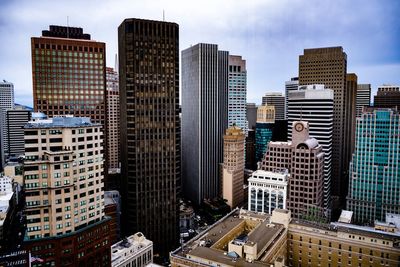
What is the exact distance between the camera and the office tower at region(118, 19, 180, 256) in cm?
10425

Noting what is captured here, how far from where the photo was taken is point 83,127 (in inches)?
2525

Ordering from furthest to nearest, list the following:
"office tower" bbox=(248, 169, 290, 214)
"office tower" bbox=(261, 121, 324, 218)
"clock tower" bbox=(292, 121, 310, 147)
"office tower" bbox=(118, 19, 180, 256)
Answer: "clock tower" bbox=(292, 121, 310, 147) → "office tower" bbox=(248, 169, 290, 214) → "office tower" bbox=(261, 121, 324, 218) → "office tower" bbox=(118, 19, 180, 256)

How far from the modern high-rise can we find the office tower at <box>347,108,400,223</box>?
10587cm

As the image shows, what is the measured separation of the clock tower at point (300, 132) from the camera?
120m

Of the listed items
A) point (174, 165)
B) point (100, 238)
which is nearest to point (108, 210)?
point (174, 165)

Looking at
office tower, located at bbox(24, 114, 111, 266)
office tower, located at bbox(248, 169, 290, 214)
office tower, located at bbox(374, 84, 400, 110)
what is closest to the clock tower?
office tower, located at bbox(248, 169, 290, 214)

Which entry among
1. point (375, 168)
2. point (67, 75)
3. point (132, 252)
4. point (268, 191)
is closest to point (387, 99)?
point (375, 168)

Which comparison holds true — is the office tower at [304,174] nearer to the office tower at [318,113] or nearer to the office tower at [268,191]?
the office tower at [268,191]

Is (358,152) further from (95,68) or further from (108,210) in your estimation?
(95,68)

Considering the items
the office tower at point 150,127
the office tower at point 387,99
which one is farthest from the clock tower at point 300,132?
the office tower at point 387,99

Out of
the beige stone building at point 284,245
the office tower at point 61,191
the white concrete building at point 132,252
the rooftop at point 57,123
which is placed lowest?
the white concrete building at point 132,252

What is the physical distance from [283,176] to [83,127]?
79.3m

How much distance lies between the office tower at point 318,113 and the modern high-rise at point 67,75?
84.1 meters

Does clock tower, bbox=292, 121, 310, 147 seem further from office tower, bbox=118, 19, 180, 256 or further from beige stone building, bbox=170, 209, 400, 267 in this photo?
office tower, bbox=118, 19, 180, 256
